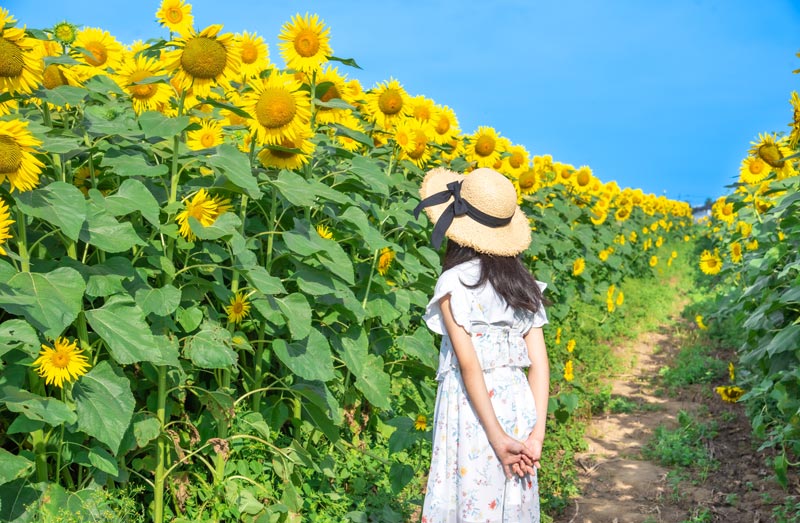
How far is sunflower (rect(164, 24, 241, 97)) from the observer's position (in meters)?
3.31

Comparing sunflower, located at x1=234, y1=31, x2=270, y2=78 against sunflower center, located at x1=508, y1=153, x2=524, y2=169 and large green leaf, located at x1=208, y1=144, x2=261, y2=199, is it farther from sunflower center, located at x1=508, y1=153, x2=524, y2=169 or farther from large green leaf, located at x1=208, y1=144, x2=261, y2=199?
sunflower center, located at x1=508, y1=153, x2=524, y2=169

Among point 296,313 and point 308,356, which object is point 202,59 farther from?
point 308,356

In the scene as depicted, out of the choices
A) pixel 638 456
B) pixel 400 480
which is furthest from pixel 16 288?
pixel 638 456

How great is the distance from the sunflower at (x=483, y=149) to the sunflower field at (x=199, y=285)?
135 cm

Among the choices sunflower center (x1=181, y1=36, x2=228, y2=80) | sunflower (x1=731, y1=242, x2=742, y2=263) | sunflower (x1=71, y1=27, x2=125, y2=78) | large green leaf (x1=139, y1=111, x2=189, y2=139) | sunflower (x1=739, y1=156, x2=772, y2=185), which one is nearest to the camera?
large green leaf (x1=139, y1=111, x2=189, y2=139)

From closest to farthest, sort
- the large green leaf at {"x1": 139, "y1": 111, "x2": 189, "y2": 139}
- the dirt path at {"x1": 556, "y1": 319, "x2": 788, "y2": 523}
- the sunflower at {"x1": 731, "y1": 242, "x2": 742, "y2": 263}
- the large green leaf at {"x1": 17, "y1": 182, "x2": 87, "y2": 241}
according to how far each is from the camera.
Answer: the large green leaf at {"x1": 17, "y1": 182, "x2": 87, "y2": 241} → the large green leaf at {"x1": 139, "y1": 111, "x2": 189, "y2": 139} → the dirt path at {"x1": 556, "y1": 319, "x2": 788, "y2": 523} → the sunflower at {"x1": 731, "y1": 242, "x2": 742, "y2": 263}

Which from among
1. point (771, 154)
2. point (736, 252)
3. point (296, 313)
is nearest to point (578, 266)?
point (736, 252)

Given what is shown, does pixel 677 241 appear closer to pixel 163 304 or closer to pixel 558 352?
pixel 558 352

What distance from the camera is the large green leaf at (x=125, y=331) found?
116 inches

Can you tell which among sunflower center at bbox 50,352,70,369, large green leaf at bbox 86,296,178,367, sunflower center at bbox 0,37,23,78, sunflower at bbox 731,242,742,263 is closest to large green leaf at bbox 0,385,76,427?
sunflower center at bbox 50,352,70,369

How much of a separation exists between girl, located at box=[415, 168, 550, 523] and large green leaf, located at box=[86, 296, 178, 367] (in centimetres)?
107

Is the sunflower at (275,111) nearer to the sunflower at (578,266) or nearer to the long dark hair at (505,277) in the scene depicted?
the long dark hair at (505,277)

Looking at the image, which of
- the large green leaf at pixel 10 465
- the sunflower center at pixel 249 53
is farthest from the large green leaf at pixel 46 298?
the sunflower center at pixel 249 53

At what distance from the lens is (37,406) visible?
9.41 feet
